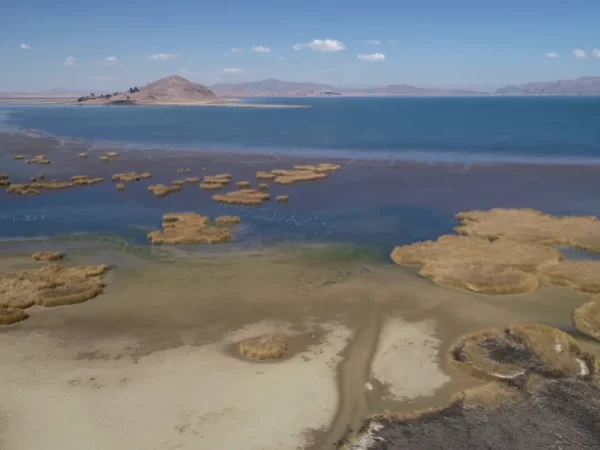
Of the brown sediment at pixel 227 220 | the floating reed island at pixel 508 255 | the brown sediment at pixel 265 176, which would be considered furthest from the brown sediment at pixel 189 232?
the brown sediment at pixel 265 176

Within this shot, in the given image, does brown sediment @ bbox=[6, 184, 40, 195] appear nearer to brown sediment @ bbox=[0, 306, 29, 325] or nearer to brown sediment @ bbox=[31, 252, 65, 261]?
brown sediment @ bbox=[31, 252, 65, 261]

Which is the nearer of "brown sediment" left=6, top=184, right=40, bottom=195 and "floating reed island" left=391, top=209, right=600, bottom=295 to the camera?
"floating reed island" left=391, top=209, right=600, bottom=295

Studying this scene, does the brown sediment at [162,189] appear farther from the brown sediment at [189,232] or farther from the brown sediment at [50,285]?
the brown sediment at [50,285]

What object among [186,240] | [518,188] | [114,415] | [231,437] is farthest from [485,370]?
[518,188]

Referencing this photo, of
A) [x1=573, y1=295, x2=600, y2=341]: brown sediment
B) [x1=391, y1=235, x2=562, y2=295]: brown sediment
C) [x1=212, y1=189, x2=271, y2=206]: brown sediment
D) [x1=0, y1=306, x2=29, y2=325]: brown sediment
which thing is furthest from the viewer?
[x1=212, y1=189, x2=271, y2=206]: brown sediment

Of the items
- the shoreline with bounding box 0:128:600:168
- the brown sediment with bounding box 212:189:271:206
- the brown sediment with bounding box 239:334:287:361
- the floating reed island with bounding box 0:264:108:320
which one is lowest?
the brown sediment with bounding box 239:334:287:361

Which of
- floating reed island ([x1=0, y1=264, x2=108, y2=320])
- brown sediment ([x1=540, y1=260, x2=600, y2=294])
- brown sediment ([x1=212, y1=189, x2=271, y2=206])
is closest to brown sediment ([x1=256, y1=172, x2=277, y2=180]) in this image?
brown sediment ([x1=212, y1=189, x2=271, y2=206])

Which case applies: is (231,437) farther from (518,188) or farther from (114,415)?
(518,188)
